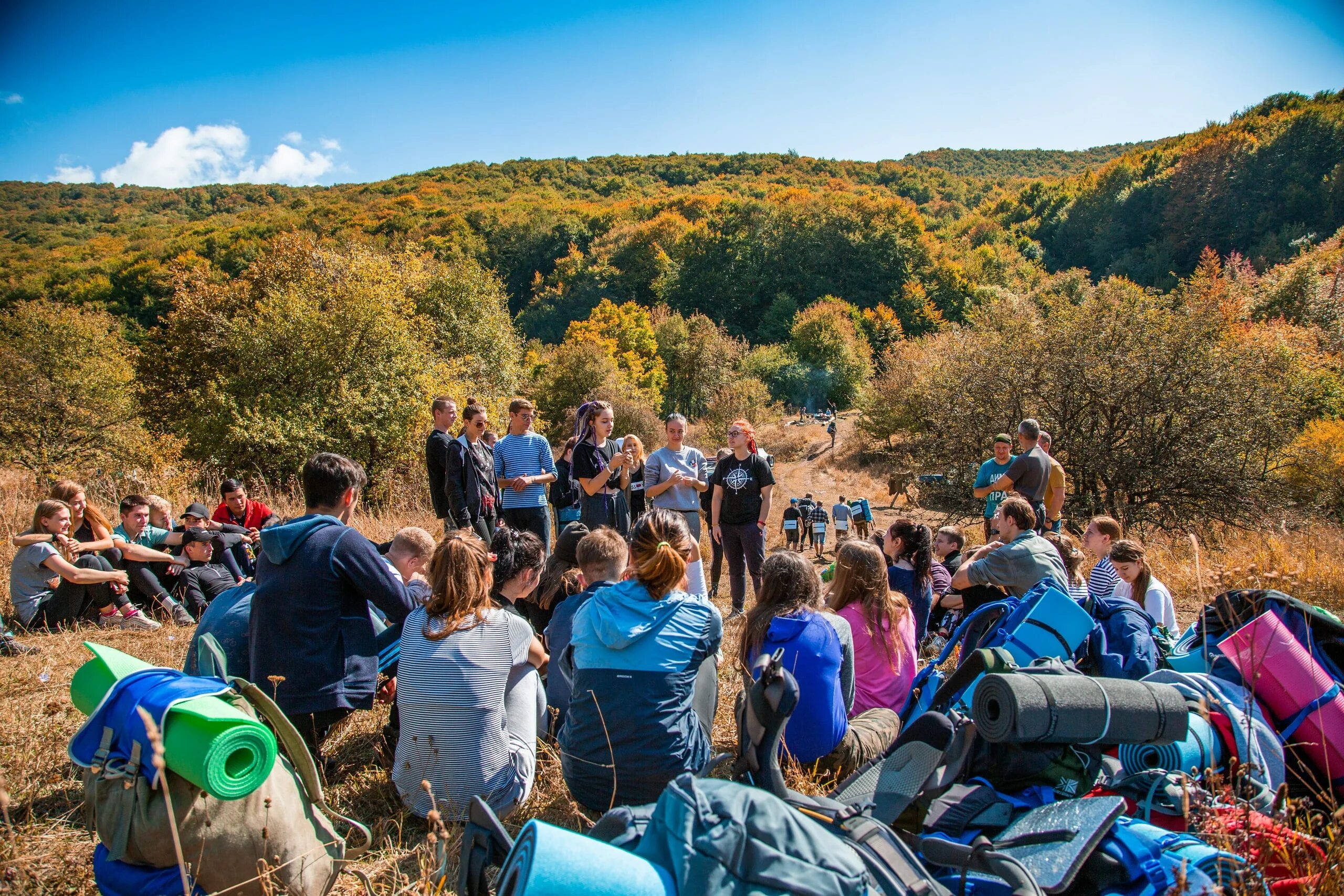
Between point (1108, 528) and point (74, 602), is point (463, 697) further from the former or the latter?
point (74, 602)

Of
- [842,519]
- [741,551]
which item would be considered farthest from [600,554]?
[842,519]

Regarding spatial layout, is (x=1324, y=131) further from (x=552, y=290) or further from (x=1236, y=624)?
(x=1236, y=624)

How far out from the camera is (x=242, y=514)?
21.3ft

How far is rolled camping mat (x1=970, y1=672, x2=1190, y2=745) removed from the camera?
5.19 feet

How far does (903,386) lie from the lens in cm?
2595

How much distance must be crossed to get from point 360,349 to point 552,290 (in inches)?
2039

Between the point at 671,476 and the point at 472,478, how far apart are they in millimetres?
1670

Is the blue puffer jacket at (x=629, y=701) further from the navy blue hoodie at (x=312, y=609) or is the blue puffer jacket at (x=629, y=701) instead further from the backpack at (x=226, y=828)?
the navy blue hoodie at (x=312, y=609)

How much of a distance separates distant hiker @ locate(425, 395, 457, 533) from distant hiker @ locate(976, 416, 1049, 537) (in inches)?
195

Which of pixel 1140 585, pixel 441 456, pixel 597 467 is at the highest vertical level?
pixel 441 456

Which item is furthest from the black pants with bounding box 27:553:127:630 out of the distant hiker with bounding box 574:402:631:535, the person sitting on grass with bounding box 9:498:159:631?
the distant hiker with bounding box 574:402:631:535

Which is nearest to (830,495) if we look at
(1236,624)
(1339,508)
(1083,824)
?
(1339,508)

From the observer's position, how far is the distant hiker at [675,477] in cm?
595

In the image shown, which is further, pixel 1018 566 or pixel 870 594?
pixel 1018 566
